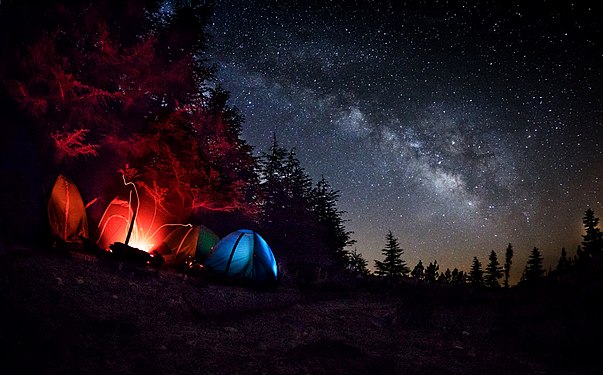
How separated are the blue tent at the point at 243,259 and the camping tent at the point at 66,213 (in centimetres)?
404

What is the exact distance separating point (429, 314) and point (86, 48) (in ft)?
48.5

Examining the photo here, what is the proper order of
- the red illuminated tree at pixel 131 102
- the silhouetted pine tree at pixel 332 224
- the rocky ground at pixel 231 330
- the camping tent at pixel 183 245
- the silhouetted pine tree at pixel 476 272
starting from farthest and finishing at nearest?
the silhouetted pine tree at pixel 476 272 → the silhouetted pine tree at pixel 332 224 → the camping tent at pixel 183 245 → the red illuminated tree at pixel 131 102 → the rocky ground at pixel 231 330

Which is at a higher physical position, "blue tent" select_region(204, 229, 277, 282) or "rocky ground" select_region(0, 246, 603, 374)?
"blue tent" select_region(204, 229, 277, 282)

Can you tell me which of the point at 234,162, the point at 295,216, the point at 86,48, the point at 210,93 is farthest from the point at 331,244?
the point at 86,48

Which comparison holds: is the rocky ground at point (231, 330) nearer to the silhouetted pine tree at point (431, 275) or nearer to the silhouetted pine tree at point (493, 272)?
the silhouetted pine tree at point (431, 275)

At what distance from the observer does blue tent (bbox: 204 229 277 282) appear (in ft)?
35.7

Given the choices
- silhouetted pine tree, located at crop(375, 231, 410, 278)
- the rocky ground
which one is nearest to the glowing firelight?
the rocky ground

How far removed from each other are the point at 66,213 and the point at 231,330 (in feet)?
21.0

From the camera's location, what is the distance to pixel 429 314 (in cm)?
763

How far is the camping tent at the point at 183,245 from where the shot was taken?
1208cm

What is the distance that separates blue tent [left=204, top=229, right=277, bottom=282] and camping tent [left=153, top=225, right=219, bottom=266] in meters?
1.63

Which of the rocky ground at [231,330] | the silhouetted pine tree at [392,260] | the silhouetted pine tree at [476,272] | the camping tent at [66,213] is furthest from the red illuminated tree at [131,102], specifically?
the silhouetted pine tree at [476,272]

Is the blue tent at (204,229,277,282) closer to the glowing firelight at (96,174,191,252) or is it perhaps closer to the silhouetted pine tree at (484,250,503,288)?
the glowing firelight at (96,174,191,252)

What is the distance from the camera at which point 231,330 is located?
19.2ft
